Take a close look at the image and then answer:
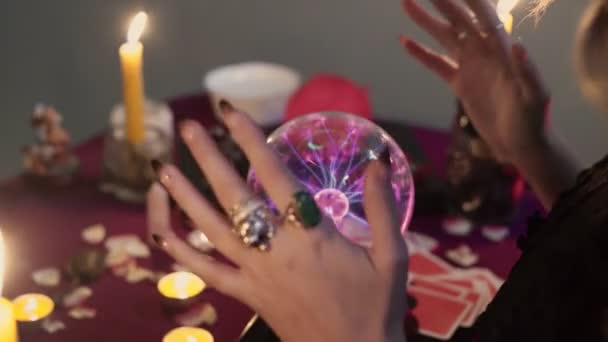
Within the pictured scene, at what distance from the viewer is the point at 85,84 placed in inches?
65.5

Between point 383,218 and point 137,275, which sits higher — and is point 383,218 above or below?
below

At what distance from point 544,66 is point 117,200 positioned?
74 cm

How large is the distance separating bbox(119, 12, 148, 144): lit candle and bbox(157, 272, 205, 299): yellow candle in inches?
10.1

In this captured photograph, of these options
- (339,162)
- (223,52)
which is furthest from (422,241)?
(223,52)

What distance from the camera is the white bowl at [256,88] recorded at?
1.22 m

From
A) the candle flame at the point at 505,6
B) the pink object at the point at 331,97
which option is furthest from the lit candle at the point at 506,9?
the pink object at the point at 331,97

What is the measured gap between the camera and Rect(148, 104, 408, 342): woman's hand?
21.3 inches

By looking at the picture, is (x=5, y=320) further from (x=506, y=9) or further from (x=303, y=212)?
(x=506, y=9)

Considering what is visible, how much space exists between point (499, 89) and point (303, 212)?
41 centimetres

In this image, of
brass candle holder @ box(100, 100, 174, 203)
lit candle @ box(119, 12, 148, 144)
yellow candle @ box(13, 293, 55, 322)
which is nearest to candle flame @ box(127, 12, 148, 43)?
lit candle @ box(119, 12, 148, 144)

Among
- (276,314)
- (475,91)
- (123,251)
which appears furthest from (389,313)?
(123,251)

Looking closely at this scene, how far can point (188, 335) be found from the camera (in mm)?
822

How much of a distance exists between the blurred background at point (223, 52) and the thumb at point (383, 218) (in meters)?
0.74

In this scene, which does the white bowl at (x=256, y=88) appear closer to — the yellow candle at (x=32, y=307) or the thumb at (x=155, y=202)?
the thumb at (x=155, y=202)
